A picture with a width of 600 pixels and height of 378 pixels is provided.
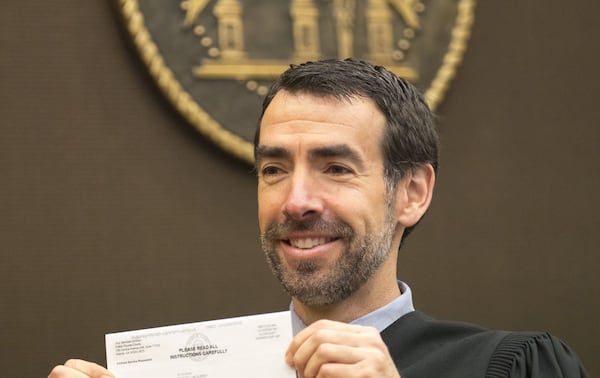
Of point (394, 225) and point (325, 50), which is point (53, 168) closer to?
point (325, 50)

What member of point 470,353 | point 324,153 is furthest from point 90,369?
point 470,353

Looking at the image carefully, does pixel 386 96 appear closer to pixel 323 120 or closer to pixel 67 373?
pixel 323 120

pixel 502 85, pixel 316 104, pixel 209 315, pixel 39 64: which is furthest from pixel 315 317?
pixel 502 85

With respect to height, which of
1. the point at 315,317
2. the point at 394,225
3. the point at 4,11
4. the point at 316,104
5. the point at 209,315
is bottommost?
the point at 209,315

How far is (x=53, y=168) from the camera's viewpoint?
2809 millimetres

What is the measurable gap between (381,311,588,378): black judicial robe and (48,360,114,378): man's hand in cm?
59

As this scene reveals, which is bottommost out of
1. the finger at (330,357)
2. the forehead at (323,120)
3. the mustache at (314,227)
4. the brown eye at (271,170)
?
the finger at (330,357)

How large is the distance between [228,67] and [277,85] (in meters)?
0.86

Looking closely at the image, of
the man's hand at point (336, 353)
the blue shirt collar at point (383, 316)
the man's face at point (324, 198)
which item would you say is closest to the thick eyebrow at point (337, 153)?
the man's face at point (324, 198)

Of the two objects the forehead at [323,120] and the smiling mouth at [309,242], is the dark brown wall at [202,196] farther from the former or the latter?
the smiling mouth at [309,242]

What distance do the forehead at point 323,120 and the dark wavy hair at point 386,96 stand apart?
0.02 metres

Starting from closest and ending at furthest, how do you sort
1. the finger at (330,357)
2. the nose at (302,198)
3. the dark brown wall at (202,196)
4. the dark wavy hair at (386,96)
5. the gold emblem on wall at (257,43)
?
the finger at (330,357)
the nose at (302,198)
the dark wavy hair at (386,96)
the dark brown wall at (202,196)
the gold emblem on wall at (257,43)

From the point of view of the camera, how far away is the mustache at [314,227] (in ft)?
6.37

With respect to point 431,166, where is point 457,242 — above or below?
below
